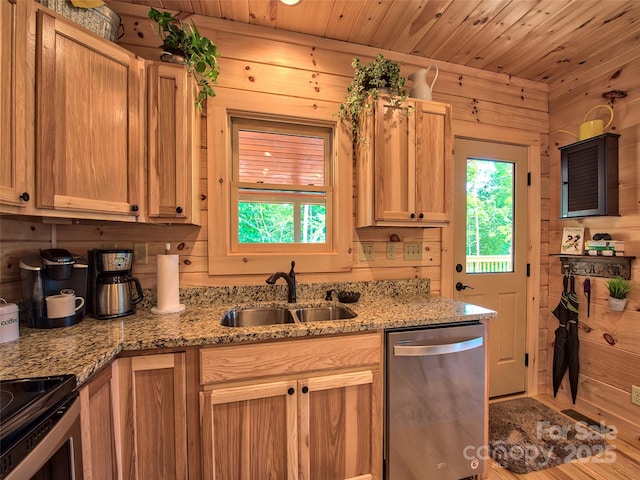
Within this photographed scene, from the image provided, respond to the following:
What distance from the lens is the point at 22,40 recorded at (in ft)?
3.58

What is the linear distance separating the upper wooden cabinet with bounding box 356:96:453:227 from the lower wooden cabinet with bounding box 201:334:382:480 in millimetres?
843

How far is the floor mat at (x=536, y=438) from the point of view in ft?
5.65

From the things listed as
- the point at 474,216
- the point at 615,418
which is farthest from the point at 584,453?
the point at 474,216

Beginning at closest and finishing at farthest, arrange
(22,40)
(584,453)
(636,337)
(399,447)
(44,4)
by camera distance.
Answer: (22,40) < (44,4) < (399,447) < (584,453) < (636,337)

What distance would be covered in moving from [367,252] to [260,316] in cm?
87

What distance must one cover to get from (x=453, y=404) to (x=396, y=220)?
1074 millimetres

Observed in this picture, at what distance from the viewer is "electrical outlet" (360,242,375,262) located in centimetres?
205

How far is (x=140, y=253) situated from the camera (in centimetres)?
170

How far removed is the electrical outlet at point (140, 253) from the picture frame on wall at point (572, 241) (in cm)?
313

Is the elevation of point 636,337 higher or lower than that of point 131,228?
lower

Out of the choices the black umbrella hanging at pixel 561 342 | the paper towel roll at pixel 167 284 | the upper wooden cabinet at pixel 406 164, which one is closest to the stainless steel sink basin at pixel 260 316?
the paper towel roll at pixel 167 284

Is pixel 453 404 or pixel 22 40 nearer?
pixel 22 40

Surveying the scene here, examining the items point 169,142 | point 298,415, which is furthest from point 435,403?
point 169,142

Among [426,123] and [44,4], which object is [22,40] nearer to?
[44,4]
